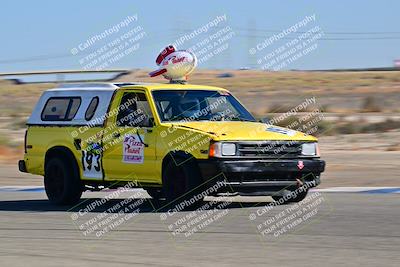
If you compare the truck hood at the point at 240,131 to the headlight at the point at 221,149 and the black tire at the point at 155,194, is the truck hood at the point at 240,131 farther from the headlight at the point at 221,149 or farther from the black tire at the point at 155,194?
the black tire at the point at 155,194

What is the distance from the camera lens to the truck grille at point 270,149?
13648mm

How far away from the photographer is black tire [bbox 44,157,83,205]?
1523 centimetres

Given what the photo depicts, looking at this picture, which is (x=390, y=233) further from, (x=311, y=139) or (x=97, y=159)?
(x=97, y=159)

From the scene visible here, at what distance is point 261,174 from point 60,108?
12.2 ft

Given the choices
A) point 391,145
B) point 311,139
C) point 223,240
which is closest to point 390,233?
point 223,240

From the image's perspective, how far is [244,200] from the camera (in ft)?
51.2

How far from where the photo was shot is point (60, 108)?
51.9ft

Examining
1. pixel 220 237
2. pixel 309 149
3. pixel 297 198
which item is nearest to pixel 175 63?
pixel 309 149

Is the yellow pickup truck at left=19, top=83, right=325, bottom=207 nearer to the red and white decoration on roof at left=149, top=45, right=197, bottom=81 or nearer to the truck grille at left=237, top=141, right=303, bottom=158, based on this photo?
the truck grille at left=237, top=141, right=303, bottom=158

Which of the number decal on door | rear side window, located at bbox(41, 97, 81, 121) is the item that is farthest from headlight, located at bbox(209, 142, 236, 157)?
rear side window, located at bbox(41, 97, 81, 121)

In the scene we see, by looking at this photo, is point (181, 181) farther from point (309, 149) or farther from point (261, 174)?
point (309, 149)

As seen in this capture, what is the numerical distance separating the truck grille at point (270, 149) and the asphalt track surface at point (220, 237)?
2.38ft

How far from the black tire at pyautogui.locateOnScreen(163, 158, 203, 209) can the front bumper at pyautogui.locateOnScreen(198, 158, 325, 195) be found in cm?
13

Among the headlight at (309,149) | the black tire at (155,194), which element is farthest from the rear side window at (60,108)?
the headlight at (309,149)
